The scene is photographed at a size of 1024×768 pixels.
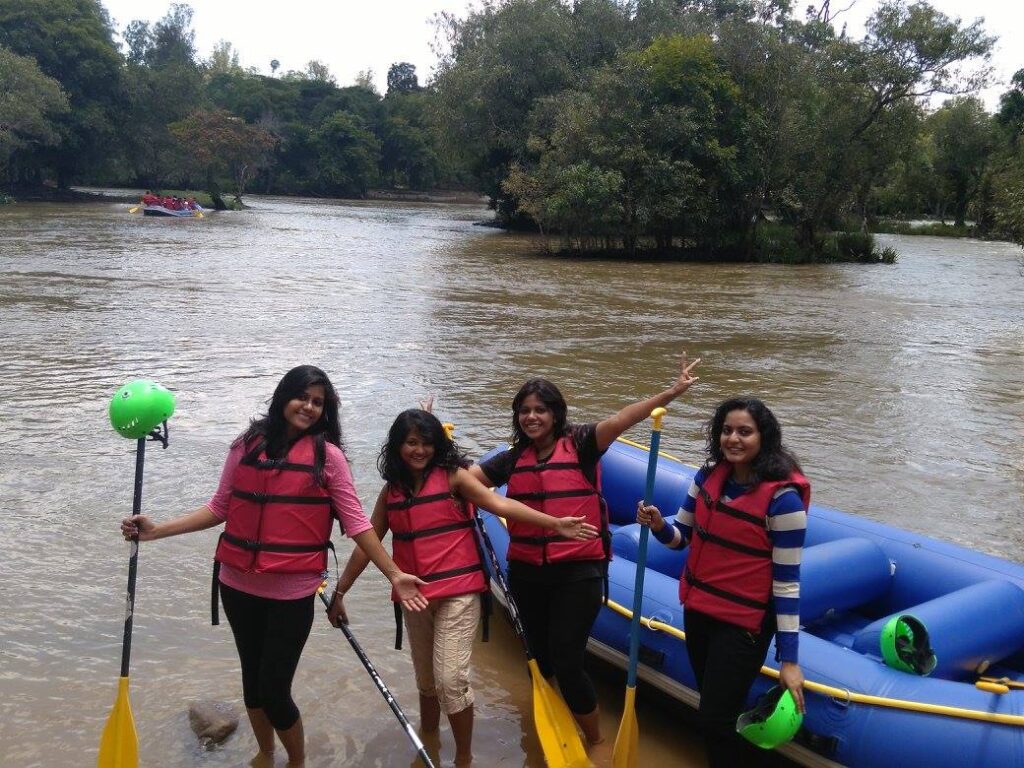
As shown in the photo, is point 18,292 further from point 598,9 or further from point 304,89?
point 304,89

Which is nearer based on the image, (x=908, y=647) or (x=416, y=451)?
(x=416, y=451)

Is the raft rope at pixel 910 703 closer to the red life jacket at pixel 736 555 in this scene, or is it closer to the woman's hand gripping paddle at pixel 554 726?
the red life jacket at pixel 736 555

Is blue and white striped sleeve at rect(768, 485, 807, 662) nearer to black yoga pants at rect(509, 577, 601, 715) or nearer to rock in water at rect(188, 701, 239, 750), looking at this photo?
black yoga pants at rect(509, 577, 601, 715)

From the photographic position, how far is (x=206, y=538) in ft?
19.8

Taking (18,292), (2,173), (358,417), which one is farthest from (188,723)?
(2,173)

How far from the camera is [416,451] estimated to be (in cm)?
318

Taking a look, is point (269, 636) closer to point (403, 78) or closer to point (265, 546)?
point (265, 546)

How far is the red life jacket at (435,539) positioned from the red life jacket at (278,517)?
0.25 meters

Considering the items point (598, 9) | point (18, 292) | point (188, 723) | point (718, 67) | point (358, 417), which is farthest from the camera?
point (598, 9)

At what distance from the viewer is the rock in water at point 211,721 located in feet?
12.7

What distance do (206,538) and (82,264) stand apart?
15.9m

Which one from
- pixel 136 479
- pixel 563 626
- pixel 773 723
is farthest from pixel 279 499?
pixel 773 723

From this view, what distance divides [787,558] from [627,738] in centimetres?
95

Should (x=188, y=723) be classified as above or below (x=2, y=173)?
below
